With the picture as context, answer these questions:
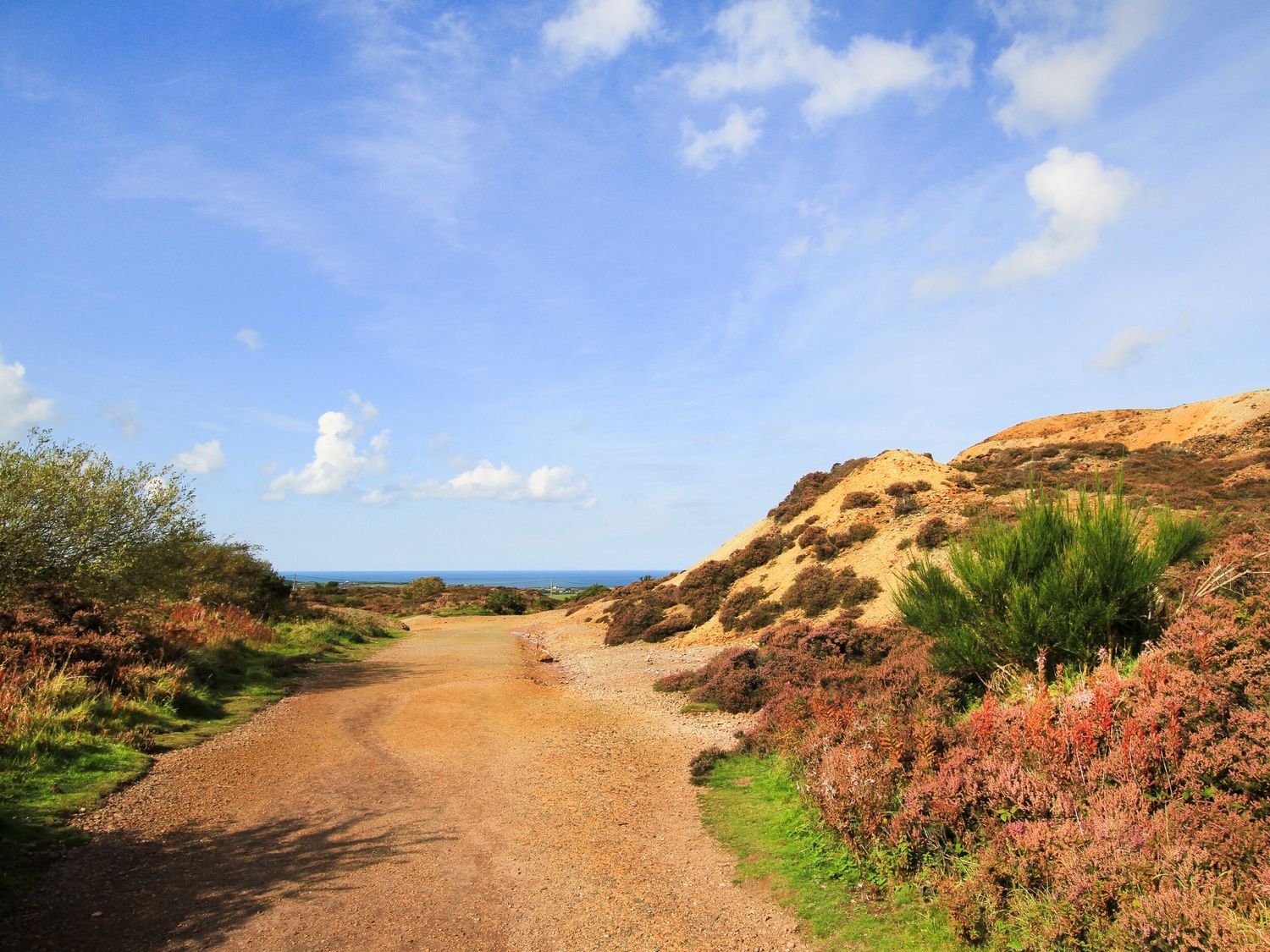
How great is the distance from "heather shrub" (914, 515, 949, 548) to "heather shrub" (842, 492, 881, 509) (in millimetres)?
5444

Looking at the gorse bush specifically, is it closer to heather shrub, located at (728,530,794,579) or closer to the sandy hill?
the sandy hill

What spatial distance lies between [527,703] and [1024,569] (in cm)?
1048

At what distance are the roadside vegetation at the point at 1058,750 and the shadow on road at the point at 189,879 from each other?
4039 mm

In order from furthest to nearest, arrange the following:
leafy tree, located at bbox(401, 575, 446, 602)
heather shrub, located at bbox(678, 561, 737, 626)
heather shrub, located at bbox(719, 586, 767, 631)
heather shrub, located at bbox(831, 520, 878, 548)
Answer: leafy tree, located at bbox(401, 575, 446, 602), heather shrub, located at bbox(678, 561, 737, 626), heather shrub, located at bbox(831, 520, 878, 548), heather shrub, located at bbox(719, 586, 767, 631)

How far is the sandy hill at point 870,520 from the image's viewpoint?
23.0 m

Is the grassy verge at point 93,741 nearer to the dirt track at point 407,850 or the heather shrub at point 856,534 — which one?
the dirt track at point 407,850

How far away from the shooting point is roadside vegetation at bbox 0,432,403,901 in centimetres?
783

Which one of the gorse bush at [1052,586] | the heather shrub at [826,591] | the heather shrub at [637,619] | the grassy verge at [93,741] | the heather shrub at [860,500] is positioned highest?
the heather shrub at [860,500]

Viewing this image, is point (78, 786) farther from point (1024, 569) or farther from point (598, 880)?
point (1024, 569)

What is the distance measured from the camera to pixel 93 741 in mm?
9133

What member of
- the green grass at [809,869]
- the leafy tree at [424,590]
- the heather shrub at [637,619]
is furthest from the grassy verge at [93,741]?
the leafy tree at [424,590]

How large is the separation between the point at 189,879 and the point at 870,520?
2541cm

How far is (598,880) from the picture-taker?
20.8 ft

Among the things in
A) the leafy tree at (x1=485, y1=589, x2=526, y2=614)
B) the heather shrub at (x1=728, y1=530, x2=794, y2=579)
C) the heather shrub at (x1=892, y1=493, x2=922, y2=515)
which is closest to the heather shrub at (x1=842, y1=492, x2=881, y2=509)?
the heather shrub at (x1=892, y1=493, x2=922, y2=515)
